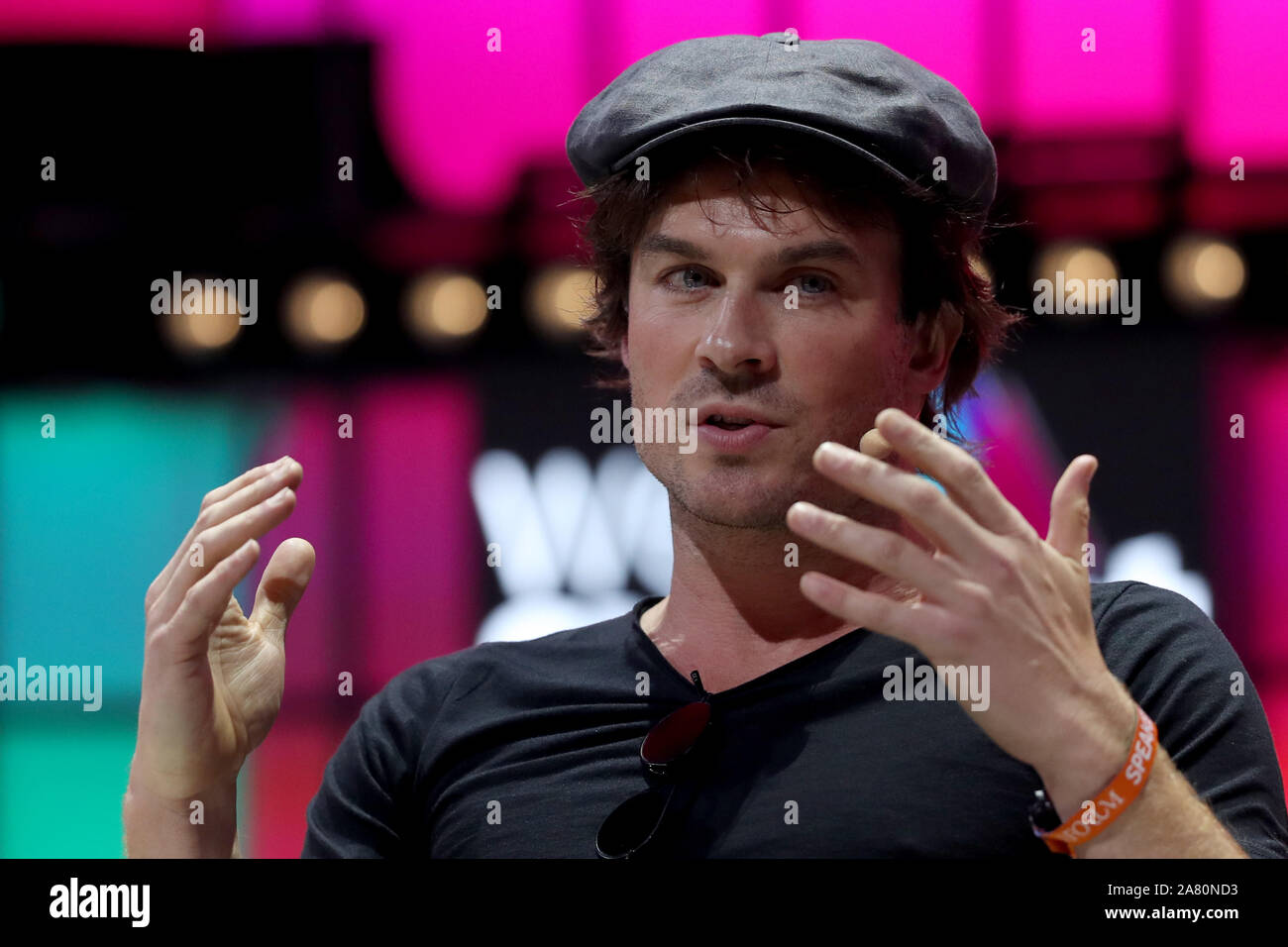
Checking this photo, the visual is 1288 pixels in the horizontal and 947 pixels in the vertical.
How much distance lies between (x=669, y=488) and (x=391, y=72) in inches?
58.0

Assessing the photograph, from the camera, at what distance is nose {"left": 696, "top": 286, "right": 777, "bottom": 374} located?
1.60m

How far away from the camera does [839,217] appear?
167cm

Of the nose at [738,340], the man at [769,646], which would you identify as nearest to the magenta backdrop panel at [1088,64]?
the man at [769,646]

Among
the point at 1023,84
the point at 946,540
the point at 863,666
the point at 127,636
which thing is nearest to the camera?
the point at 946,540

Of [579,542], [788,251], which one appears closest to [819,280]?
[788,251]

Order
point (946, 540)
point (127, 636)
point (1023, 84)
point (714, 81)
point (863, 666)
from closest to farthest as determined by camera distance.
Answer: point (946, 540)
point (863, 666)
point (714, 81)
point (1023, 84)
point (127, 636)

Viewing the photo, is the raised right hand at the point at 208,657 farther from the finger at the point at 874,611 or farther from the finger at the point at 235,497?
the finger at the point at 874,611

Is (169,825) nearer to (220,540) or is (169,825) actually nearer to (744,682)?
(220,540)

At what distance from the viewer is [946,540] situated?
1.21 meters

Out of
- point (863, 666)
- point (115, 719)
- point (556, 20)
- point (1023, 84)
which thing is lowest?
point (115, 719)

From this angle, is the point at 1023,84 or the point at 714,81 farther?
the point at 1023,84

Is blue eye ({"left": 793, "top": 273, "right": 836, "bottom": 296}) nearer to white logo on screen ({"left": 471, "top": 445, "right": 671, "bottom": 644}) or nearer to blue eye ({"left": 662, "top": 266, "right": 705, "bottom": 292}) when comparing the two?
blue eye ({"left": 662, "top": 266, "right": 705, "bottom": 292})

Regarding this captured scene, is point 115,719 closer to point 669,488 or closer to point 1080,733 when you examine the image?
point 669,488
